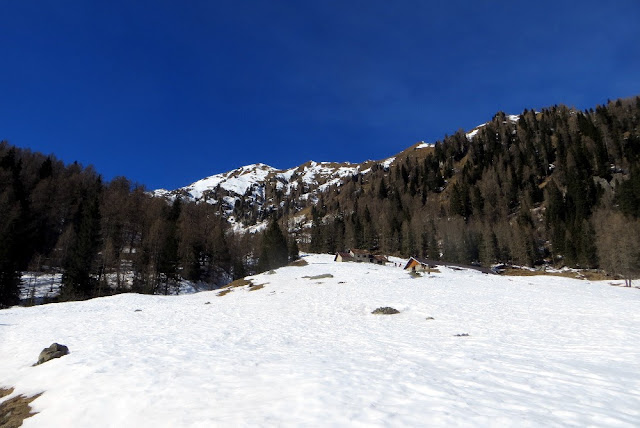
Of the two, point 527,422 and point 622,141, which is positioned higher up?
point 622,141

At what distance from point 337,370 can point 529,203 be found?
501 feet

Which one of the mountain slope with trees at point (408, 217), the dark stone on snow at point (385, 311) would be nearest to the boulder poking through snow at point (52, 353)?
the dark stone on snow at point (385, 311)

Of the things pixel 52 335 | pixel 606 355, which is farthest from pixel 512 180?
pixel 52 335

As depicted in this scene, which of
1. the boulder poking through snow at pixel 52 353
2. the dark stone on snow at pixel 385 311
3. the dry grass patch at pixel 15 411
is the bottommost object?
the dark stone on snow at pixel 385 311

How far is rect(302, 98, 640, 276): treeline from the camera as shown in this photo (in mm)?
91062

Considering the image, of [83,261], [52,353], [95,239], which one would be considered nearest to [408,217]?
[95,239]

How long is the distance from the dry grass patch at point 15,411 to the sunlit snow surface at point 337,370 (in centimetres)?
34

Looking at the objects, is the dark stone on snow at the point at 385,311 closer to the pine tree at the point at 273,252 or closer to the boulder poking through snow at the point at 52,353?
the boulder poking through snow at the point at 52,353

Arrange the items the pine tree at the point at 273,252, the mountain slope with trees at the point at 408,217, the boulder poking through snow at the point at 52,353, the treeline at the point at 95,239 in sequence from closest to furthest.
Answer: the boulder poking through snow at the point at 52,353
the treeline at the point at 95,239
the mountain slope with trees at the point at 408,217
the pine tree at the point at 273,252

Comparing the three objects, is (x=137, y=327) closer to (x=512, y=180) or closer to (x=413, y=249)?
(x=413, y=249)

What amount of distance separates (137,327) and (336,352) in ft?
44.7

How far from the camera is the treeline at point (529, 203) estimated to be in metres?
91.1

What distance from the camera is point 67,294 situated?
50344 millimetres

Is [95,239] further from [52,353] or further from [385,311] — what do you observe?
[385,311]
